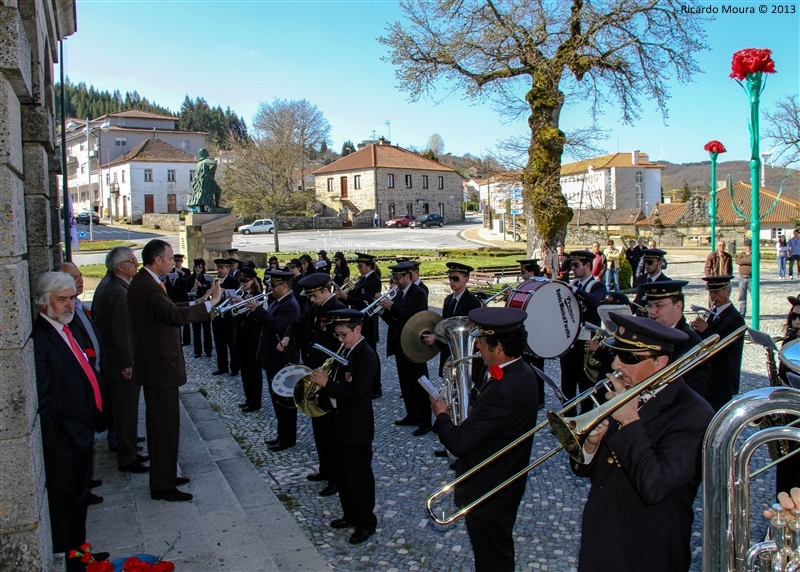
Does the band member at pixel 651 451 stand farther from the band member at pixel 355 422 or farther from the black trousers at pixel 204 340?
the black trousers at pixel 204 340

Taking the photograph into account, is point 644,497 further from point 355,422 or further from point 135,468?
point 135,468

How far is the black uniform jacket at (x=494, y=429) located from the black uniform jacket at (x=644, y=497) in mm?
822

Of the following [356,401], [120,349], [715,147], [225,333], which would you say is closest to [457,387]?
[356,401]

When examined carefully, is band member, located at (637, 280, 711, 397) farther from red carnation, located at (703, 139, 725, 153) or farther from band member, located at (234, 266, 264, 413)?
red carnation, located at (703, 139, 725, 153)

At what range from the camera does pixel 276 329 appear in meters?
7.70

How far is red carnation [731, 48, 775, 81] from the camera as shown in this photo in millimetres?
10781

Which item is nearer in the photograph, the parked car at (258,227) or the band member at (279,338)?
the band member at (279,338)

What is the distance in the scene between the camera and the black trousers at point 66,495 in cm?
453

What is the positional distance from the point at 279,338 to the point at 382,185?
61.8 meters

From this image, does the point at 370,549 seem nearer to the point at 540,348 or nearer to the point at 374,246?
the point at 540,348

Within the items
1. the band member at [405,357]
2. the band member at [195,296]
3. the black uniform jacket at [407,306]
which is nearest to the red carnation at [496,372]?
the band member at [405,357]

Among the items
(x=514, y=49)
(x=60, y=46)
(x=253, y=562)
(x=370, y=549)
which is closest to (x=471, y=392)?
(x=370, y=549)

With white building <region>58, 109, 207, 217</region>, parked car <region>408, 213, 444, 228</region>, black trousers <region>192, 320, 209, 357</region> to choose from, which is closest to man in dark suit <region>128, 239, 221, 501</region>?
black trousers <region>192, 320, 209, 357</region>

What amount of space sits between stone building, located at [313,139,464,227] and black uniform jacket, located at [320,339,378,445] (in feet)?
199
